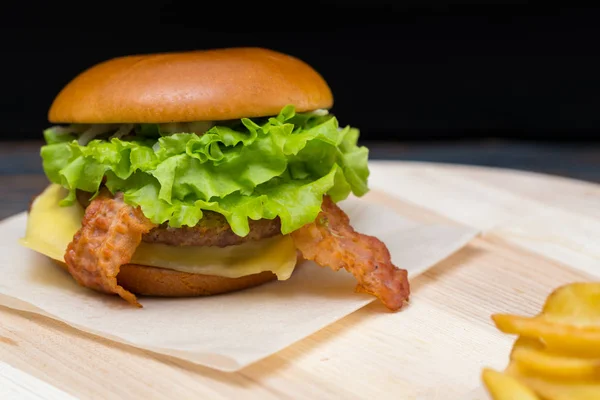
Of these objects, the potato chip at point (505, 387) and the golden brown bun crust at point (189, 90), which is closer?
the potato chip at point (505, 387)

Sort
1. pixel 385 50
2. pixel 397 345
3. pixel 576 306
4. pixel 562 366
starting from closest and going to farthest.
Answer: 1. pixel 562 366
2. pixel 576 306
3. pixel 397 345
4. pixel 385 50

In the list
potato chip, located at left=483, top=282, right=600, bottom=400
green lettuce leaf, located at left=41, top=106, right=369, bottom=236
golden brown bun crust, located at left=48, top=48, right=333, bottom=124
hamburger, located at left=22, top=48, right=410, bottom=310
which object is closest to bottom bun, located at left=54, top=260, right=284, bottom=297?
hamburger, located at left=22, top=48, right=410, bottom=310

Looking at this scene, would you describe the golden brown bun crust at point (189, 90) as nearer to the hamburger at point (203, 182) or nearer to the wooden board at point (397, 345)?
the hamburger at point (203, 182)

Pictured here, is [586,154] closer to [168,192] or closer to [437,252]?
[437,252]

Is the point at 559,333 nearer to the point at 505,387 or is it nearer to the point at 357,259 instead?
the point at 505,387

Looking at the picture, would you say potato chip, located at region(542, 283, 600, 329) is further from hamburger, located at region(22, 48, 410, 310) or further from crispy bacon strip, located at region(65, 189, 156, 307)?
crispy bacon strip, located at region(65, 189, 156, 307)

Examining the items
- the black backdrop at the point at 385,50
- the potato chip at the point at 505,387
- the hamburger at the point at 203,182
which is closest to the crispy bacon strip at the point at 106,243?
the hamburger at the point at 203,182

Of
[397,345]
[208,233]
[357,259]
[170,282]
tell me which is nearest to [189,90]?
[208,233]

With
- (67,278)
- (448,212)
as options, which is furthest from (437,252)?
(67,278)
